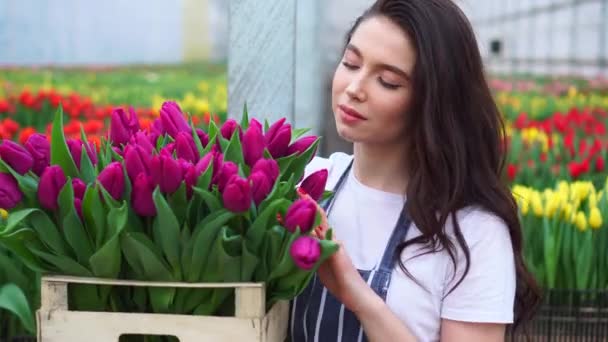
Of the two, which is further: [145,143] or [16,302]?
[16,302]

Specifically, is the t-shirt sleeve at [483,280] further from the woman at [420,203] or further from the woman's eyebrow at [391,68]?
the woman's eyebrow at [391,68]

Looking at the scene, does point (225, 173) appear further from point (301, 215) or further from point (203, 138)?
point (203, 138)

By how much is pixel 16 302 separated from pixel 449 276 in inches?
34.1

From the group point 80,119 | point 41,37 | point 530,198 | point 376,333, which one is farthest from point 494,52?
point 376,333

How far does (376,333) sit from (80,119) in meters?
4.15

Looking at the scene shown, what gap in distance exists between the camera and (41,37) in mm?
17531

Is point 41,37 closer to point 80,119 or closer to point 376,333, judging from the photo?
point 80,119

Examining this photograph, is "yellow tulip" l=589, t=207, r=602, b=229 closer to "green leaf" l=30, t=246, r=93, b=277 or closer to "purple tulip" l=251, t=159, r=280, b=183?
"purple tulip" l=251, t=159, r=280, b=183

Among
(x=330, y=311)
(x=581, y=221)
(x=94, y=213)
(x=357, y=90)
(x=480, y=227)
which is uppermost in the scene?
(x=357, y=90)

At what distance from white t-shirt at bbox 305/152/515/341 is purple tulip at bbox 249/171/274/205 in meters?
0.38

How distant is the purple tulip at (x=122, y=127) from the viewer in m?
1.55

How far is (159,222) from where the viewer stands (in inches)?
51.9

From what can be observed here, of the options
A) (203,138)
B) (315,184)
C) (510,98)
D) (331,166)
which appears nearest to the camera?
(315,184)

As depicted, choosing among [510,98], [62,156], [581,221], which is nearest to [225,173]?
[62,156]
